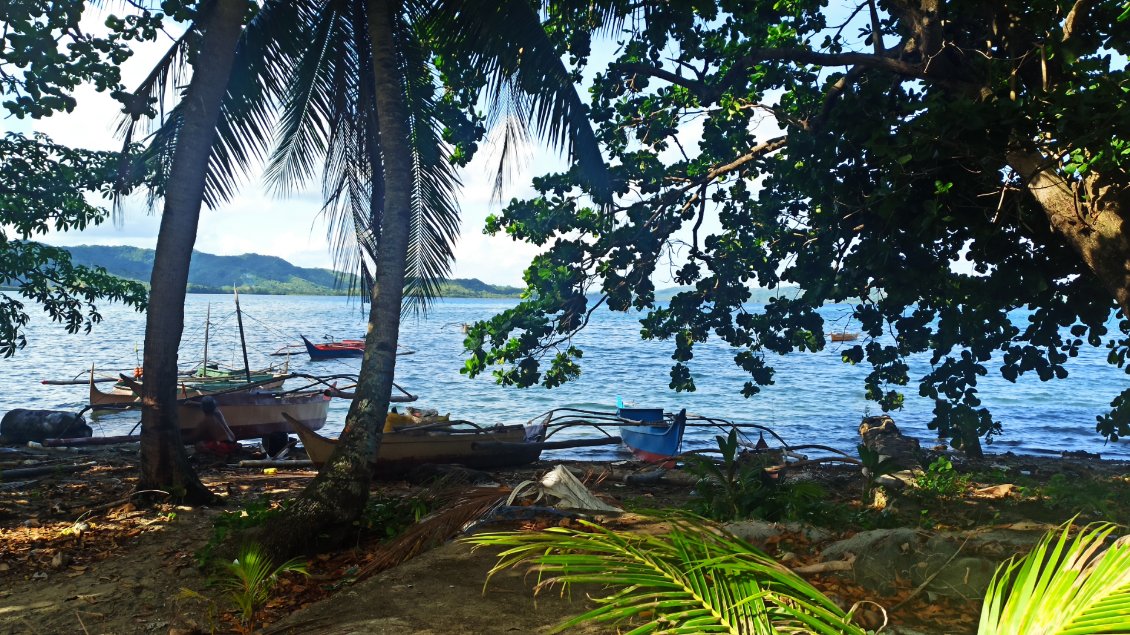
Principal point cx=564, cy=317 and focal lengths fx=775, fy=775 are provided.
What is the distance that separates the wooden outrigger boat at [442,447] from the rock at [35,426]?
799cm

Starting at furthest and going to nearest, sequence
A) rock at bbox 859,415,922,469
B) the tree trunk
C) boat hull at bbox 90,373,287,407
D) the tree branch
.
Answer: boat hull at bbox 90,373,287,407
rock at bbox 859,415,922,469
the tree branch
the tree trunk

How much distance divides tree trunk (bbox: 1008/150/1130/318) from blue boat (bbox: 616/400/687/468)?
968 cm

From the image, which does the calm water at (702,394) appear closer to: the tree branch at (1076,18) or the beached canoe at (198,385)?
the beached canoe at (198,385)

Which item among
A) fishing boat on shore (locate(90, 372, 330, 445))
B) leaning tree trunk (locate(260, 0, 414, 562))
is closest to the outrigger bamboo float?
leaning tree trunk (locate(260, 0, 414, 562))

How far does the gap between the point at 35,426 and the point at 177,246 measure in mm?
11365

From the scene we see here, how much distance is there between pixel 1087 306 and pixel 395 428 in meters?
9.02

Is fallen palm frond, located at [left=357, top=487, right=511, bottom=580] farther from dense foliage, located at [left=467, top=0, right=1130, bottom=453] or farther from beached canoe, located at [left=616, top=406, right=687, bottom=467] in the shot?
beached canoe, located at [left=616, top=406, right=687, bottom=467]

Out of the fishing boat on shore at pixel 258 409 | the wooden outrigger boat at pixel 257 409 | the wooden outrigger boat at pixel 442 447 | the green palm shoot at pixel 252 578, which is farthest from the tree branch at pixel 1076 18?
the wooden outrigger boat at pixel 257 409

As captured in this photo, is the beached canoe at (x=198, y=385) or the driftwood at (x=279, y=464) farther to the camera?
the beached canoe at (x=198, y=385)

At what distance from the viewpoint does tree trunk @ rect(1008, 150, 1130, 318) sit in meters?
6.09

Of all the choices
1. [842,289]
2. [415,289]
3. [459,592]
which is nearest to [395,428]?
[415,289]

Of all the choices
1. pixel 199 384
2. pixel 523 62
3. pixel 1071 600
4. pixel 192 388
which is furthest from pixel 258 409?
pixel 1071 600

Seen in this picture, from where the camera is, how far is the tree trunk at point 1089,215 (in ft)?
20.0

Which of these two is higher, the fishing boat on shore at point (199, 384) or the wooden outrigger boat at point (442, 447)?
the wooden outrigger boat at point (442, 447)
